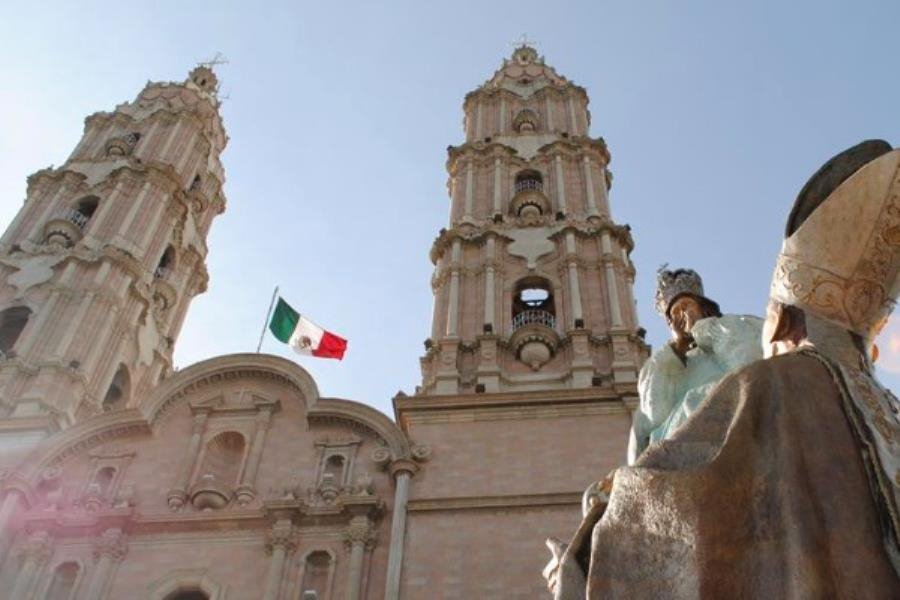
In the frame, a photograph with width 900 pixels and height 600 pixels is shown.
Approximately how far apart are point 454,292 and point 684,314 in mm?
15214

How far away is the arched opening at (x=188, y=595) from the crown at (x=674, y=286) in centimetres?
1067

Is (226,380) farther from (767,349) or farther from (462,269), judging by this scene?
(767,349)

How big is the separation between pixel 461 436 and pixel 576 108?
15.5 m

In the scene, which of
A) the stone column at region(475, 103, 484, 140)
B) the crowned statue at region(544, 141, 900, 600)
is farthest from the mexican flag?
the crowned statue at region(544, 141, 900, 600)

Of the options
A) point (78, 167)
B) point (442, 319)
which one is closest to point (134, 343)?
point (78, 167)

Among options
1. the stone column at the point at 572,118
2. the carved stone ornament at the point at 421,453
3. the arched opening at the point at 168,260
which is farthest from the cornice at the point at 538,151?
the carved stone ornament at the point at 421,453

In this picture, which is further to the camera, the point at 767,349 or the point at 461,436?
the point at 461,436

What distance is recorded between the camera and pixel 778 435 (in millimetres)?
3467

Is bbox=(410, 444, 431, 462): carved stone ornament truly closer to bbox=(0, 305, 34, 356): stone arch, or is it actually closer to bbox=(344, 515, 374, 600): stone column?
bbox=(344, 515, 374, 600): stone column

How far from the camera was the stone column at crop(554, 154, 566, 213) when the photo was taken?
78.9 ft

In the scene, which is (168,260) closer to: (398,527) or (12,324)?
(12,324)

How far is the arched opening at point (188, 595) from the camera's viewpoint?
48.4 ft

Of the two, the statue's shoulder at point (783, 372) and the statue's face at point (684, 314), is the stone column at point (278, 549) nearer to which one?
the statue's face at point (684, 314)

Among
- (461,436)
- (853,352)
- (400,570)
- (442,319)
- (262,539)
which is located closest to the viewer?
(853,352)
